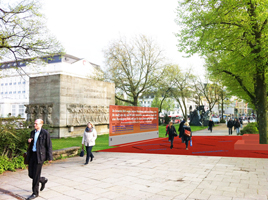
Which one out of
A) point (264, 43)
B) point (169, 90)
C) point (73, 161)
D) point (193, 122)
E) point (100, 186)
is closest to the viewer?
point (100, 186)

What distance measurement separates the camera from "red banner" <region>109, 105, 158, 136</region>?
1623cm

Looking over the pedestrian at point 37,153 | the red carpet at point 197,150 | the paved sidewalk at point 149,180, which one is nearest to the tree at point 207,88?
the red carpet at point 197,150

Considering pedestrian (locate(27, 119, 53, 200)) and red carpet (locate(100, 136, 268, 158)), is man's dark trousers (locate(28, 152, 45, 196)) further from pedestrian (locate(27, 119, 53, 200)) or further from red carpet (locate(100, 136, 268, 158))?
red carpet (locate(100, 136, 268, 158))

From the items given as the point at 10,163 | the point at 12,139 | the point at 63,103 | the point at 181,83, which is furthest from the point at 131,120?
the point at 181,83

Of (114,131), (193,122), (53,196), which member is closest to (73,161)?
(53,196)

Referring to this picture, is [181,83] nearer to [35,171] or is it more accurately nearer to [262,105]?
[262,105]

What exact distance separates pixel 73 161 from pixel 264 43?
1041cm

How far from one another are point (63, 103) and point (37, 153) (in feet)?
45.6

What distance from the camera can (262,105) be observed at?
1378 cm

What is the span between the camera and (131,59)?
1282 inches

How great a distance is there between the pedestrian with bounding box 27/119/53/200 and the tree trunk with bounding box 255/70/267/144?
12.1 meters

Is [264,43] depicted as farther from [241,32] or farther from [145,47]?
[145,47]

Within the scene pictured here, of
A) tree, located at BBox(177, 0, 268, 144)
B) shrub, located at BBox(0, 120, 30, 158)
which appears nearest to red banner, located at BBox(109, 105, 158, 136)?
tree, located at BBox(177, 0, 268, 144)

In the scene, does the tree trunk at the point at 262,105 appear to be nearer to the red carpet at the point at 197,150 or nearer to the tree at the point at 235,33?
the tree at the point at 235,33
